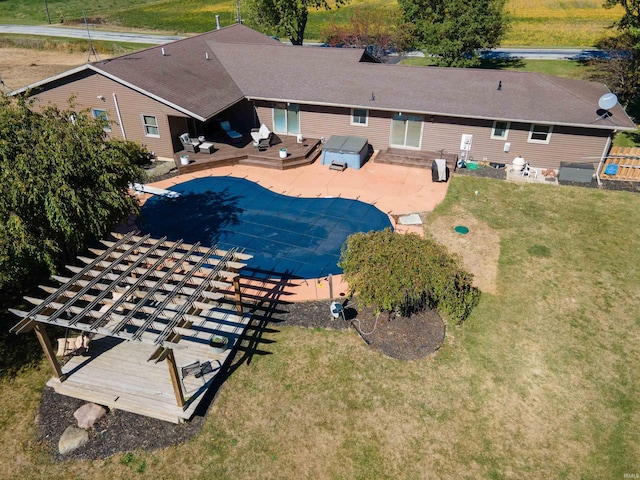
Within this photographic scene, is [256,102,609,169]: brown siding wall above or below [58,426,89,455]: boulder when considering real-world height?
above

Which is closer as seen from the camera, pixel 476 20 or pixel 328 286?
pixel 328 286

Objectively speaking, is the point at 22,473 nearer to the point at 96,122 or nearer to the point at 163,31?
the point at 96,122

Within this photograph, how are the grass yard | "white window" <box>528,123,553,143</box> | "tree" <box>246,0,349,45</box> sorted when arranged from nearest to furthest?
1. the grass yard
2. "white window" <box>528,123,553,143</box>
3. "tree" <box>246,0,349,45</box>

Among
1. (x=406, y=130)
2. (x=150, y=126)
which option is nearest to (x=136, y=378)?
(x=150, y=126)

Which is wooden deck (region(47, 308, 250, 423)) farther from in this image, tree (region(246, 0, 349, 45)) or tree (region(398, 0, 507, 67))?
tree (region(246, 0, 349, 45))

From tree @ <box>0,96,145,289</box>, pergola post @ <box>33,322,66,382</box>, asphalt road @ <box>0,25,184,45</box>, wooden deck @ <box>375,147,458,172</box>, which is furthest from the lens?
asphalt road @ <box>0,25,184,45</box>

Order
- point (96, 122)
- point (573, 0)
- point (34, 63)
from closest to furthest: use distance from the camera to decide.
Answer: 1. point (96, 122)
2. point (34, 63)
3. point (573, 0)

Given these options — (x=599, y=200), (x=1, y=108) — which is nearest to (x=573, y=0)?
(x=599, y=200)

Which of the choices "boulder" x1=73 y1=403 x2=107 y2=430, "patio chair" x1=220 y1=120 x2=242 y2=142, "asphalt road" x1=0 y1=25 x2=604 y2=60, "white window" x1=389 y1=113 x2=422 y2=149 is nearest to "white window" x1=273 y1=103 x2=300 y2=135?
"patio chair" x1=220 y1=120 x2=242 y2=142
